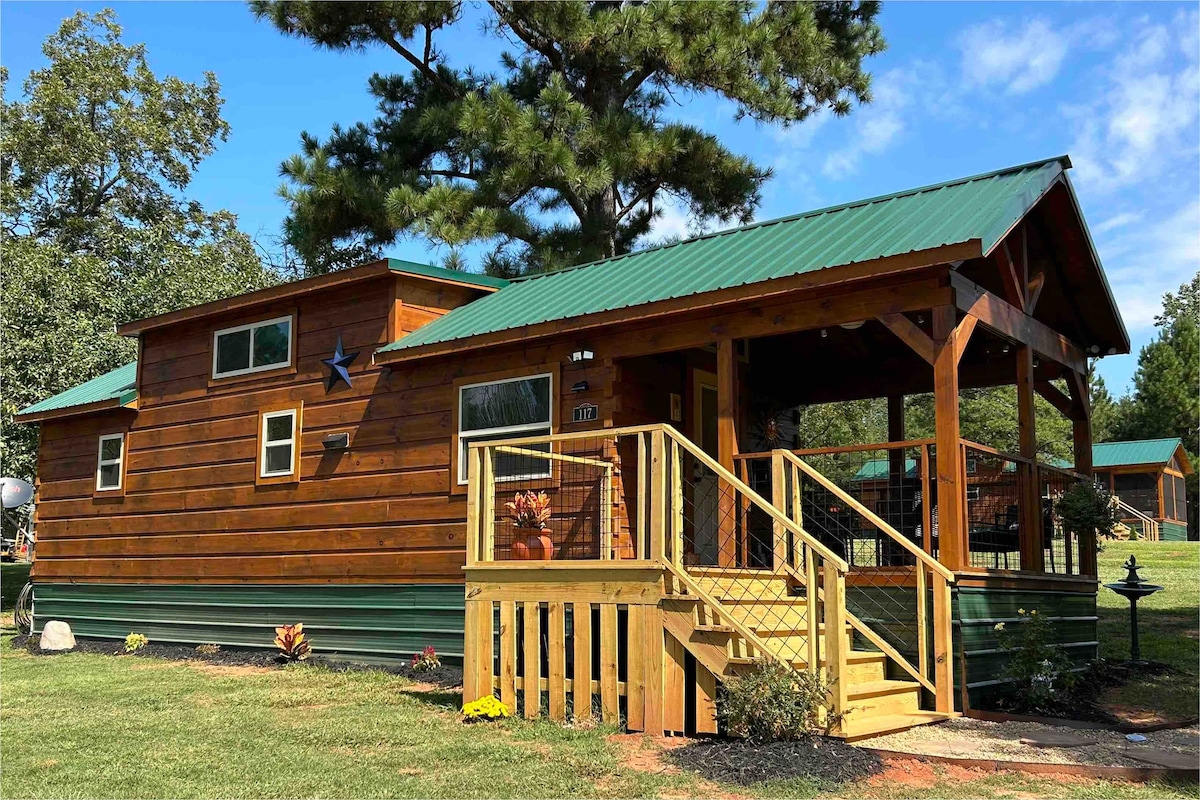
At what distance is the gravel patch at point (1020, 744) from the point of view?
6.18 meters

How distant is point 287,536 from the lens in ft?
40.0

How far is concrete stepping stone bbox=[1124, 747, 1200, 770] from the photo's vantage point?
5.80 m

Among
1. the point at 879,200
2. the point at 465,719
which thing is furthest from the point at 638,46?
the point at 465,719

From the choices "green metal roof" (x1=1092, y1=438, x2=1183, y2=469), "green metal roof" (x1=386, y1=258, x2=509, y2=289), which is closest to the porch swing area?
"green metal roof" (x1=386, y1=258, x2=509, y2=289)

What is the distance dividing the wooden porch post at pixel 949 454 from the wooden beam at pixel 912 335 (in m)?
0.06

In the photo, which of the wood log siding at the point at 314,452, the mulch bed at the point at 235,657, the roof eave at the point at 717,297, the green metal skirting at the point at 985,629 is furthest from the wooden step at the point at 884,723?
the mulch bed at the point at 235,657

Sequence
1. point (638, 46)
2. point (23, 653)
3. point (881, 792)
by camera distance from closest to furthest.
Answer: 1. point (881, 792)
2. point (23, 653)
3. point (638, 46)

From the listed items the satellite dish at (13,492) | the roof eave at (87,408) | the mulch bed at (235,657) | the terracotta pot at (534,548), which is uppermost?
the roof eave at (87,408)

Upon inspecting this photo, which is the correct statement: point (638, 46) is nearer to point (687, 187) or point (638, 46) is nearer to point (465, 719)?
point (687, 187)

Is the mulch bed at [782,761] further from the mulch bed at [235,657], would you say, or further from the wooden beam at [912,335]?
the mulch bed at [235,657]

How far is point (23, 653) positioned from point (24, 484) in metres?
3.55

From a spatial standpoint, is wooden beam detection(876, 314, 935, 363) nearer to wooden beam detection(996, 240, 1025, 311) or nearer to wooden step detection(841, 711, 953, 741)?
wooden beam detection(996, 240, 1025, 311)

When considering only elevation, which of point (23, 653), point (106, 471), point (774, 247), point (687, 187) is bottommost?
point (23, 653)

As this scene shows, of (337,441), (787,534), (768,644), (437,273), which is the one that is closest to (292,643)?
(337,441)
